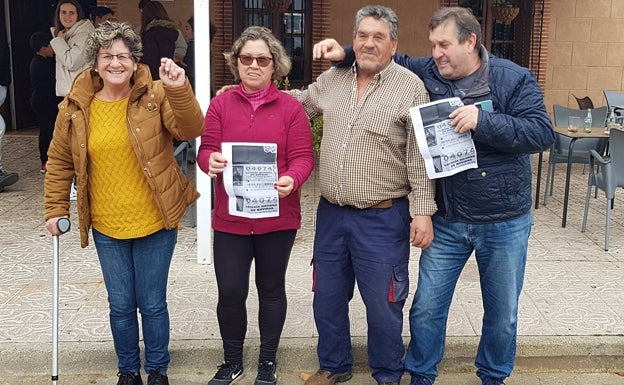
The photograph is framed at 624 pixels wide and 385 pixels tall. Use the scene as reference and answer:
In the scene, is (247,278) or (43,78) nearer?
(247,278)

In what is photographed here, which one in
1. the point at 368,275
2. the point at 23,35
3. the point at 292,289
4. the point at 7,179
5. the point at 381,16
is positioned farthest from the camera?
the point at 23,35

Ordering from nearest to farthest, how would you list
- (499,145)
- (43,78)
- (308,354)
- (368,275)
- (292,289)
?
(499,145) → (368,275) → (308,354) → (292,289) → (43,78)

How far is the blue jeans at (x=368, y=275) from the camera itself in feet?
11.6

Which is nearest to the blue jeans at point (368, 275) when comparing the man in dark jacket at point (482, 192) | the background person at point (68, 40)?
the man in dark jacket at point (482, 192)

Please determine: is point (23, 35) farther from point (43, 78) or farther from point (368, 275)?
point (368, 275)

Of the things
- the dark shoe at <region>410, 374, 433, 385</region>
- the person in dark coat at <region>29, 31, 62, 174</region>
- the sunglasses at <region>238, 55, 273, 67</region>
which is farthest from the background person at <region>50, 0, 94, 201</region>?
the dark shoe at <region>410, 374, 433, 385</region>

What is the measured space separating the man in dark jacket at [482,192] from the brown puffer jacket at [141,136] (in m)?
0.76

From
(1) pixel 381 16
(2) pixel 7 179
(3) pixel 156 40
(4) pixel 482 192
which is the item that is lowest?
(2) pixel 7 179

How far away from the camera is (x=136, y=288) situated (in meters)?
3.63

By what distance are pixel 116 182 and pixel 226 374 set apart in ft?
4.11

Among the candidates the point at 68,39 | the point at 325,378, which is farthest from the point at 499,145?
the point at 68,39

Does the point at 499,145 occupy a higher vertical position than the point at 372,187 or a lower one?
higher

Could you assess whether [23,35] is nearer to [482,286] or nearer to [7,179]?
[7,179]

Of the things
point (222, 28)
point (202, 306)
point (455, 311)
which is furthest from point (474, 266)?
point (222, 28)
